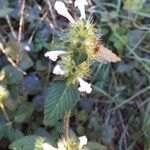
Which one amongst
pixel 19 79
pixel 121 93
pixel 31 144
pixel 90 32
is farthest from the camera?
pixel 121 93

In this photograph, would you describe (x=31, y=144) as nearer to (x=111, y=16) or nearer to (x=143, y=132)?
(x=143, y=132)

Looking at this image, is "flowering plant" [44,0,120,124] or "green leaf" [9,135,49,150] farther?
"green leaf" [9,135,49,150]

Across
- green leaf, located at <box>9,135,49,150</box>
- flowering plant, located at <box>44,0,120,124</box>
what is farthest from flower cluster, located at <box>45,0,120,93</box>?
green leaf, located at <box>9,135,49,150</box>

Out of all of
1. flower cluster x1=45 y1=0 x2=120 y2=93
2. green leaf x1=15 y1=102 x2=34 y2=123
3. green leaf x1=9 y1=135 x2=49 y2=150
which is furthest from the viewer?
green leaf x1=15 y1=102 x2=34 y2=123

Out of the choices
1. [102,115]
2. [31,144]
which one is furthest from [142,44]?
[31,144]

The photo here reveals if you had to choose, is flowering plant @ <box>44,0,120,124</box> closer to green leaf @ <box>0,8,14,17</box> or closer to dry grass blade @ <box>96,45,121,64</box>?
dry grass blade @ <box>96,45,121,64</box>

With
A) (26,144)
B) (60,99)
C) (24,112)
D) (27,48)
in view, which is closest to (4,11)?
(27,48)

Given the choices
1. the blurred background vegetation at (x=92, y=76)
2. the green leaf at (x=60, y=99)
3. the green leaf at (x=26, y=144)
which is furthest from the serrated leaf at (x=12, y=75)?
the green leaf at (x=60, y=99)
